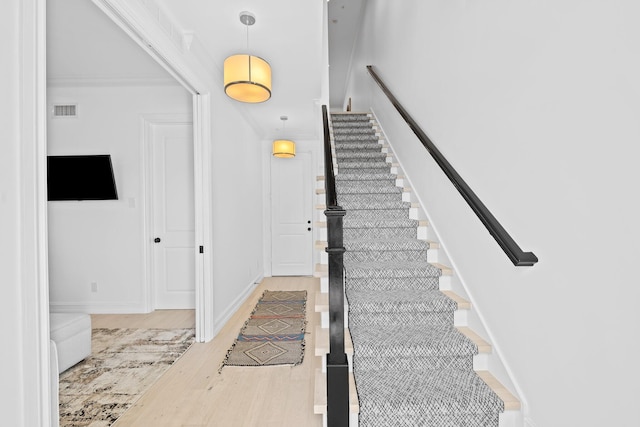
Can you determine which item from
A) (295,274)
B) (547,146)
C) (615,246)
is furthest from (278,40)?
(295,274)

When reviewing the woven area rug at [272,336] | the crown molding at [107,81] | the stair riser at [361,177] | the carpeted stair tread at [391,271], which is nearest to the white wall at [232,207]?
the woven area rug at [272,336]

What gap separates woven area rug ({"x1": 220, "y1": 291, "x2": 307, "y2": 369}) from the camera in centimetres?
282

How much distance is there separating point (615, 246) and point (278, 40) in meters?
2.76

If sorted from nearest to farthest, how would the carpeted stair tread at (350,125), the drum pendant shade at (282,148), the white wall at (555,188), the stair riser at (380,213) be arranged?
the white wall at (555,188) → the stair riser at (380,213) → the carpeted stair tread at (350,125) → the drum pendant shade at (282,148)

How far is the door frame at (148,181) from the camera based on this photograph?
408 cm

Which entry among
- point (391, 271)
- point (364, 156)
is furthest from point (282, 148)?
point (391, 271)

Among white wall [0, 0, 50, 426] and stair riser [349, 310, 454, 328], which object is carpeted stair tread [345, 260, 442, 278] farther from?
white wall [0, 0, 50, 426]

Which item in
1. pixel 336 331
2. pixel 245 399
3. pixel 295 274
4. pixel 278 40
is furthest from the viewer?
pixel 295 274

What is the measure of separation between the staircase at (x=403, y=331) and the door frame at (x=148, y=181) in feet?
7.55

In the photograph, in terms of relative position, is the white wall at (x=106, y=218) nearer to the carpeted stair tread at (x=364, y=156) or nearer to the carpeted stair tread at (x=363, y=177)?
the carpeted stair tread at (x=364, y=156)

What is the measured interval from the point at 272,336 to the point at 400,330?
1.65m

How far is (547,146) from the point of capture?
146cm

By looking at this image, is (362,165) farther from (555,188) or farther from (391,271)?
(555,188)

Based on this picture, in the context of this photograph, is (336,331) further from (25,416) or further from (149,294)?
(149,294)
